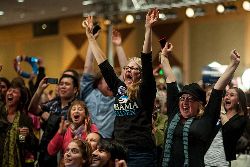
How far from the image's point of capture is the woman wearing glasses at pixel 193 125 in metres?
4.23

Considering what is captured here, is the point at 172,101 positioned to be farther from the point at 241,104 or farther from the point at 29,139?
the point at 29,139

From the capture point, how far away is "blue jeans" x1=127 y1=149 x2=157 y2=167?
4375 mm

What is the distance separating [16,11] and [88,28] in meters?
10.6

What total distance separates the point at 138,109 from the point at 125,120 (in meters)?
0.13

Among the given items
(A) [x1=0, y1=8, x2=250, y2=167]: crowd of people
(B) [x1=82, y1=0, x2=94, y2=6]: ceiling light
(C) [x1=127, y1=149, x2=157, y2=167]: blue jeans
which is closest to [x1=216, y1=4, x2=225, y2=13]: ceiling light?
(B) [x1=82, y1=0, x2=94, y2=6]: ceiling light

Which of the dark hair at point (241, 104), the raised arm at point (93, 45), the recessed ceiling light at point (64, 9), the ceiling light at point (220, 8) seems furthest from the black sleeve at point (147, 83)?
the recessed ceiling light at point (64, 9)

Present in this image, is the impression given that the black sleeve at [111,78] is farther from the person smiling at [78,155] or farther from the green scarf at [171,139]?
the person smiling at [78,155]

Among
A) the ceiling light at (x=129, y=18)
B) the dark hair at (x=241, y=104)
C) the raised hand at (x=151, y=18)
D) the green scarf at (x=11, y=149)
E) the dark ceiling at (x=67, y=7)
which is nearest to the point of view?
the raised hand at (x=151, y=18)

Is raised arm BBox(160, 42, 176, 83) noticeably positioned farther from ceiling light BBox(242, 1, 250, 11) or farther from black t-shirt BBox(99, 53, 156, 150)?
ceiling light BBox(242, 1, 250, 11)

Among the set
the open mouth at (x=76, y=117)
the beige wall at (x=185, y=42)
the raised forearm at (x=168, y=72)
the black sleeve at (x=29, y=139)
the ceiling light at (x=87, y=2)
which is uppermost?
the ceiling light at (x=87, y=2)

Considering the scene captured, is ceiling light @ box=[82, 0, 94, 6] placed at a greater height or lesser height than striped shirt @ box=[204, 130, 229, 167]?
greater

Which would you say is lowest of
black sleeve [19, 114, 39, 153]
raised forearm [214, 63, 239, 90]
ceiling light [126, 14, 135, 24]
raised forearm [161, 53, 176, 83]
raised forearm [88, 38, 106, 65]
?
black sleeve [19, 114, 39, 153]

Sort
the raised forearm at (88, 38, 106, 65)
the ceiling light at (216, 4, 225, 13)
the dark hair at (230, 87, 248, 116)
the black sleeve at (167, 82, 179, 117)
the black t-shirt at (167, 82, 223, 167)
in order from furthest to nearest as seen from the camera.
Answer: the ceiling light at (216, 4, 225, 13), the dark hair at (230, 87, 248, 116), the raised forearm at (88, 38, 106, 65), the black sleeve at (167, 82, 179, 117), the black t-shirt at (167, 82, 223, 167)

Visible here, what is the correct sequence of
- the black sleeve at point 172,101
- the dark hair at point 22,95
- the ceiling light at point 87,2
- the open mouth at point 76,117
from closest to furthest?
the black sleeve at point 172,101
the open mouth at point 76,117
the dark hair at point 22,95
the ceiling light at point 87,2
